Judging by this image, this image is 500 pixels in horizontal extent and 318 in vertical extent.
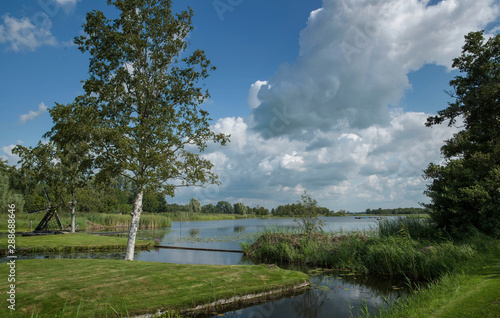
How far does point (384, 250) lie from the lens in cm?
1376

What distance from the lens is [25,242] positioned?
20.1m

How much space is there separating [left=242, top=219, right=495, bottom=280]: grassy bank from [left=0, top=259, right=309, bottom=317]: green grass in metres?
4.70

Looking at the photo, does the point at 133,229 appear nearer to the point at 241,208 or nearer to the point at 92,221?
the point at 92,221

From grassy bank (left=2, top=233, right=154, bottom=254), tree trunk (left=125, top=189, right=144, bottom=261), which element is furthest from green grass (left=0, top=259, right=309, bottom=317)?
grassy bank (left=2, top=233, right=154, bottom=254)

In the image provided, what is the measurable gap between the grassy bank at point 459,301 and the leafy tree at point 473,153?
781 centimetres

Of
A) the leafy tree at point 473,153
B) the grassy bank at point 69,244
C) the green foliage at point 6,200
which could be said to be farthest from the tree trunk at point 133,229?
the green foliage at point 6,200

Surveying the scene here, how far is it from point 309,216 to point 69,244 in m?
17.3

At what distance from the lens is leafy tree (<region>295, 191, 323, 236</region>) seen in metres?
18.6

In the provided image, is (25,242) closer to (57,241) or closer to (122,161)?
(57,241)

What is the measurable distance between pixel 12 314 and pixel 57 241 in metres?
17.6

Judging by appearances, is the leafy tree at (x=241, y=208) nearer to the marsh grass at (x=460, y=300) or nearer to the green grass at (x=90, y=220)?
the green grass at (x=90, y=220)

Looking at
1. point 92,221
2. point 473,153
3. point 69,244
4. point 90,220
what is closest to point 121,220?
point 92,221

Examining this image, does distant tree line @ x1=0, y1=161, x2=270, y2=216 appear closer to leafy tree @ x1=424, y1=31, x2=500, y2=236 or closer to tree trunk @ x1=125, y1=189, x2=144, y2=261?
tree trunk @ x1=125, y1=189, x2=144, y2=261

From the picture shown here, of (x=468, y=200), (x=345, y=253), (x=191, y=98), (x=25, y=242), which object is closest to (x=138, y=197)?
(x=191, y=98)
